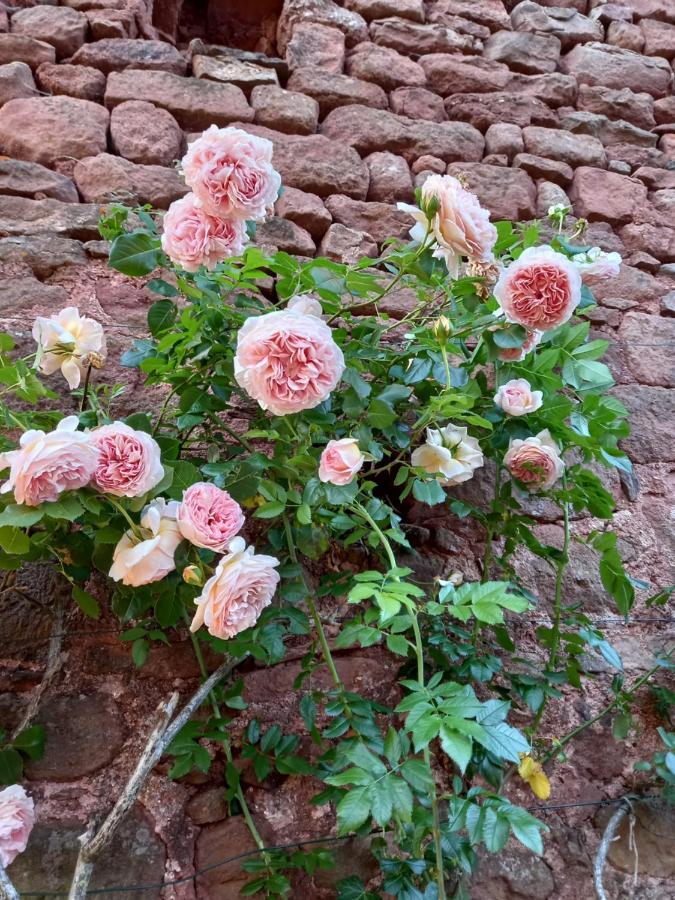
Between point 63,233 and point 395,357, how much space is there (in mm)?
Answer: 967

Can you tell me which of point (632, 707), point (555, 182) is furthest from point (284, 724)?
point (555, 182)

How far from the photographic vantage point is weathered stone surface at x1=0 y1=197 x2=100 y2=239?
1.84m

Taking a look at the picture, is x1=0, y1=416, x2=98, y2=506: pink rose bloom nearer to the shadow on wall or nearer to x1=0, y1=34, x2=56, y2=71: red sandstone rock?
x1=0, y1=34, x2=56, y2=71: red sandstone rock

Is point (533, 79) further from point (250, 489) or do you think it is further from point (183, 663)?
point (183, 663)

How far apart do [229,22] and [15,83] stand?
107 cm

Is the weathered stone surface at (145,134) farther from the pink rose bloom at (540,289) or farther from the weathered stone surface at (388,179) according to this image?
the pink rose bloom at (540,289)

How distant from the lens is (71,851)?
1.25m

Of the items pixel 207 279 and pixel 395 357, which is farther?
pixel 395 357

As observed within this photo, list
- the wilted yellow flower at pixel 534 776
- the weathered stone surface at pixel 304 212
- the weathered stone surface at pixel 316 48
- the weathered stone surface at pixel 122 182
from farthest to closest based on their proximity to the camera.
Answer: the weathered stone surface at pixel 316 48 < the weathered stone surface at pixel 304 212 < the weathered stone surface at pixel 122 182 < the wilted yellow flower at pixel 534 776

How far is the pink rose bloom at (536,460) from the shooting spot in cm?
141

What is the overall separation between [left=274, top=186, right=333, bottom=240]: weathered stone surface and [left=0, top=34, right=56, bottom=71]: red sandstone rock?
84 cm

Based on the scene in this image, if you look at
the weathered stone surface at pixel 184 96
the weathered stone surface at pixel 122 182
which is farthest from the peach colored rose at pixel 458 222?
the weathered stone surface at pixel 184 96

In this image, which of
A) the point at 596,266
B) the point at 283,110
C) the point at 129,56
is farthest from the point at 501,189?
the point at 129,56

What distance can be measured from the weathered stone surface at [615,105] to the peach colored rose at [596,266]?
1369 millimetres
